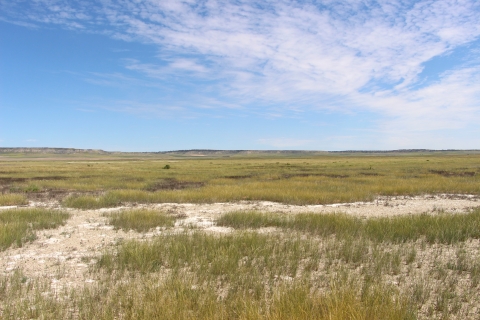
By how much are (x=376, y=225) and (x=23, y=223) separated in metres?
11.5

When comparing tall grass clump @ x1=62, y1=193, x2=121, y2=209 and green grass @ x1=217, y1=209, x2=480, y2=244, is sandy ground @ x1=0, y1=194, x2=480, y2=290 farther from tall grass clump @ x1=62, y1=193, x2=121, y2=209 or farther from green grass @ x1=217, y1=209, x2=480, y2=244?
green grass @ x1=217, y1=209, x2=480, y2=244

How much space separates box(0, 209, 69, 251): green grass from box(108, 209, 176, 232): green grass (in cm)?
197

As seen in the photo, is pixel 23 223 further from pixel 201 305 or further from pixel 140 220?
pixel 201 305

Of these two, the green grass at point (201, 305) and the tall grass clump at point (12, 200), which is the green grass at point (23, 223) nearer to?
the green grass at point (201, 305)

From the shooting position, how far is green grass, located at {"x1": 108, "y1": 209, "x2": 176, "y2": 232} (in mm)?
11047

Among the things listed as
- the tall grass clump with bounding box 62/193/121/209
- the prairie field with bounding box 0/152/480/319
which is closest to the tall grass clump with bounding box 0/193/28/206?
the tall grass clump with bounding box 62/193/121/209

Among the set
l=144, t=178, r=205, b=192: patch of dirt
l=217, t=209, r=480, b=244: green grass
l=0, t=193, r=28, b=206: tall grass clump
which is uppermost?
l=217, t=209, r=480, b=244: green grass

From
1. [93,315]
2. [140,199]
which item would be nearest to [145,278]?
[93,315]

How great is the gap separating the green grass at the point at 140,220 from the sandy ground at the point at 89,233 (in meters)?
0.31

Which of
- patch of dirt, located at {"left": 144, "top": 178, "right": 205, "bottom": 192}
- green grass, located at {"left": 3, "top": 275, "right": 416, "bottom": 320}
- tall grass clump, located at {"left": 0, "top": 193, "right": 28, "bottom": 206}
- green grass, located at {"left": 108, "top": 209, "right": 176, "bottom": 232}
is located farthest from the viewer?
patch of dirt, located at {"left": 144, "top": 178, "right": 205, "bottom": 192}

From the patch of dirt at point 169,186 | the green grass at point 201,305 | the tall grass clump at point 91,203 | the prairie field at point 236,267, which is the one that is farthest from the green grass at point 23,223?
the patch of dirt at point 169,186

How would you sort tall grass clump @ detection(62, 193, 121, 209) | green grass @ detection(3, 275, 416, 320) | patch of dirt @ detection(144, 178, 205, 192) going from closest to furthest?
green grass @ detection(3, 275, 416, 320) < tall grass clump @ detection(62, 193, 121, 209) < patch of dirt @ detection(144, 178, 205, 192)

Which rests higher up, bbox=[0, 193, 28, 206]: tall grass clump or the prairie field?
the prairie field

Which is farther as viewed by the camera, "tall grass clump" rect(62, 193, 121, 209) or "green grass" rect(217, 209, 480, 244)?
"tall grass clump" rect(62, 193, 121, 209)
